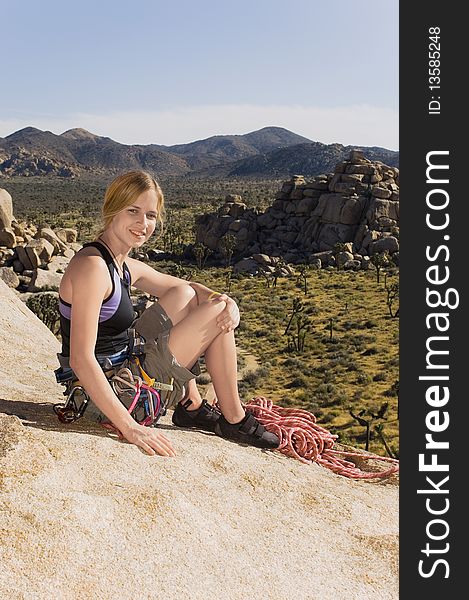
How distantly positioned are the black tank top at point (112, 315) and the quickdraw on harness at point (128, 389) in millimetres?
106

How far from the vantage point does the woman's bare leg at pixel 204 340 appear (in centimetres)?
439

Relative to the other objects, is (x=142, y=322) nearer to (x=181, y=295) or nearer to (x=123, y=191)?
(x=181, y=295)

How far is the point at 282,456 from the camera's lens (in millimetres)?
5008

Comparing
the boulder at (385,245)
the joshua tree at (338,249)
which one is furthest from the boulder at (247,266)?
the boulder at (385,245)

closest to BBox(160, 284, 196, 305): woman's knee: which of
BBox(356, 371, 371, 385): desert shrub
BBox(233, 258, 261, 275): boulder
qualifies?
BBox(356, 371, 371, 385): desert shrub

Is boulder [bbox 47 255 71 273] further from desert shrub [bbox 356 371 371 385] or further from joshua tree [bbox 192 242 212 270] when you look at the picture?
desert shrub [bbox 356 371 371 385]

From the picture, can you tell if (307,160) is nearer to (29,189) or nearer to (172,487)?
(29,189)

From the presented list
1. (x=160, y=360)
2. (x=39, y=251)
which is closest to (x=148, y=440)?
(x=160, y=360)

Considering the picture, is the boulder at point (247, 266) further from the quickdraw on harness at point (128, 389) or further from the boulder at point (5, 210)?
the quickdraw on harness at point (128, 389)

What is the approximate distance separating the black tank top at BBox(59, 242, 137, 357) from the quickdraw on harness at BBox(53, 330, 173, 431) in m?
0.11

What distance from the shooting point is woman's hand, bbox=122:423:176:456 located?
13.2ft

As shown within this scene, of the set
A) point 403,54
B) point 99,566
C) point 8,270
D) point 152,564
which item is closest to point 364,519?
point 152,564

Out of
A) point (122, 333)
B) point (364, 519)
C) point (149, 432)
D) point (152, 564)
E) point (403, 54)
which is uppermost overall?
point (403, 54)

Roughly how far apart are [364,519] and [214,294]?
195cm
